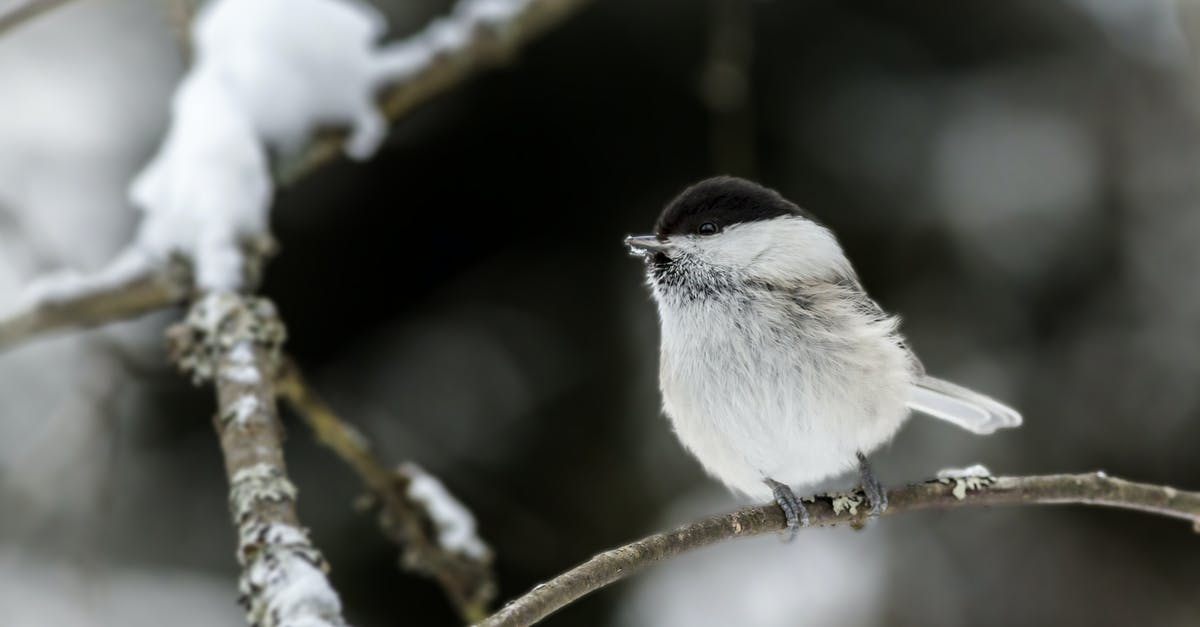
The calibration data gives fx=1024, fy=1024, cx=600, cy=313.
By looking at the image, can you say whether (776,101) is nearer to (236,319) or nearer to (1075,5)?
(1075,5)

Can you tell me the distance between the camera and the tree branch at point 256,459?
1.29 metres

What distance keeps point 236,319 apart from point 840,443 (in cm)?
115

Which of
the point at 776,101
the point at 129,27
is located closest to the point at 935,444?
the point at 776,101

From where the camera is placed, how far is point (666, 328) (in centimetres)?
210

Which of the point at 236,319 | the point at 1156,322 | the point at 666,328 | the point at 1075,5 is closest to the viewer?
the point at 236,319

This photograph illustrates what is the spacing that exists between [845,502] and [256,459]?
987mm

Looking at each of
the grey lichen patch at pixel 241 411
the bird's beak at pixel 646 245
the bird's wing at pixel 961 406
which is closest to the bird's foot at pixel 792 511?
the bird's wing at pixel 961 406

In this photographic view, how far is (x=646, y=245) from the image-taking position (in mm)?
2096

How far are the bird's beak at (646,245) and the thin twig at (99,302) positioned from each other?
3.03 feet

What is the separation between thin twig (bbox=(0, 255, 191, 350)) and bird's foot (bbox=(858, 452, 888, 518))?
1.41 m

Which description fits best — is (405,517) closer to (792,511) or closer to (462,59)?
(792,511)

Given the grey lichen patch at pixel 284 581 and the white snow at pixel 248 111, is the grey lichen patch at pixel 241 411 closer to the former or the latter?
the grey lichen patch at pixel 284 581

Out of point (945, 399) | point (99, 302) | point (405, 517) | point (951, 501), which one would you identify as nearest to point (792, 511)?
point (951, 501)

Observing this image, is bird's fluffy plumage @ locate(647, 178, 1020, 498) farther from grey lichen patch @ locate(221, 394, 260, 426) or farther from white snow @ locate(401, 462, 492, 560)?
grey lichen patch @ locate(221, 394, 260, 426)
